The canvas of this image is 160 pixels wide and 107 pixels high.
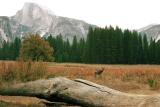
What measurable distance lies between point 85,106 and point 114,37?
111738mm

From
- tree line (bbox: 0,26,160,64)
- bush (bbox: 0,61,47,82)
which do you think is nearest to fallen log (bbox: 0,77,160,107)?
bush (bbox: 0,61,47,82)

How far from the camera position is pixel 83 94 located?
11.4 meters

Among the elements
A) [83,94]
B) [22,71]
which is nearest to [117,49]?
[22,71]

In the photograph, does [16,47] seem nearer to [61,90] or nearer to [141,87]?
[141,87]

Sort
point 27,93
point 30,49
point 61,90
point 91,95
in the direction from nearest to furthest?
1. point 91,95
2. point 61,90
3. point 27,93
4. point 30,49

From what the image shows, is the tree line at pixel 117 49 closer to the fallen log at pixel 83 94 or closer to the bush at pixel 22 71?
the bush at pixel 22 71

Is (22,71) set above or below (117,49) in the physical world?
below

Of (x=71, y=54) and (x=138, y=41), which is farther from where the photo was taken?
(x=71, y=54)

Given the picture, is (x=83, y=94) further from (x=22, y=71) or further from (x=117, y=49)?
(x=117, y=49)

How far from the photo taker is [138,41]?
124812mm

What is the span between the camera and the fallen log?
402 inches

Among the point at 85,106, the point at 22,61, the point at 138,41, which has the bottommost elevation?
the point at 85,106

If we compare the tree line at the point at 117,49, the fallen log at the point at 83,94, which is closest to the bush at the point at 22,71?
the fallen log at the point at 83,94

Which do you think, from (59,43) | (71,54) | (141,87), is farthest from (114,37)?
(141,87)
